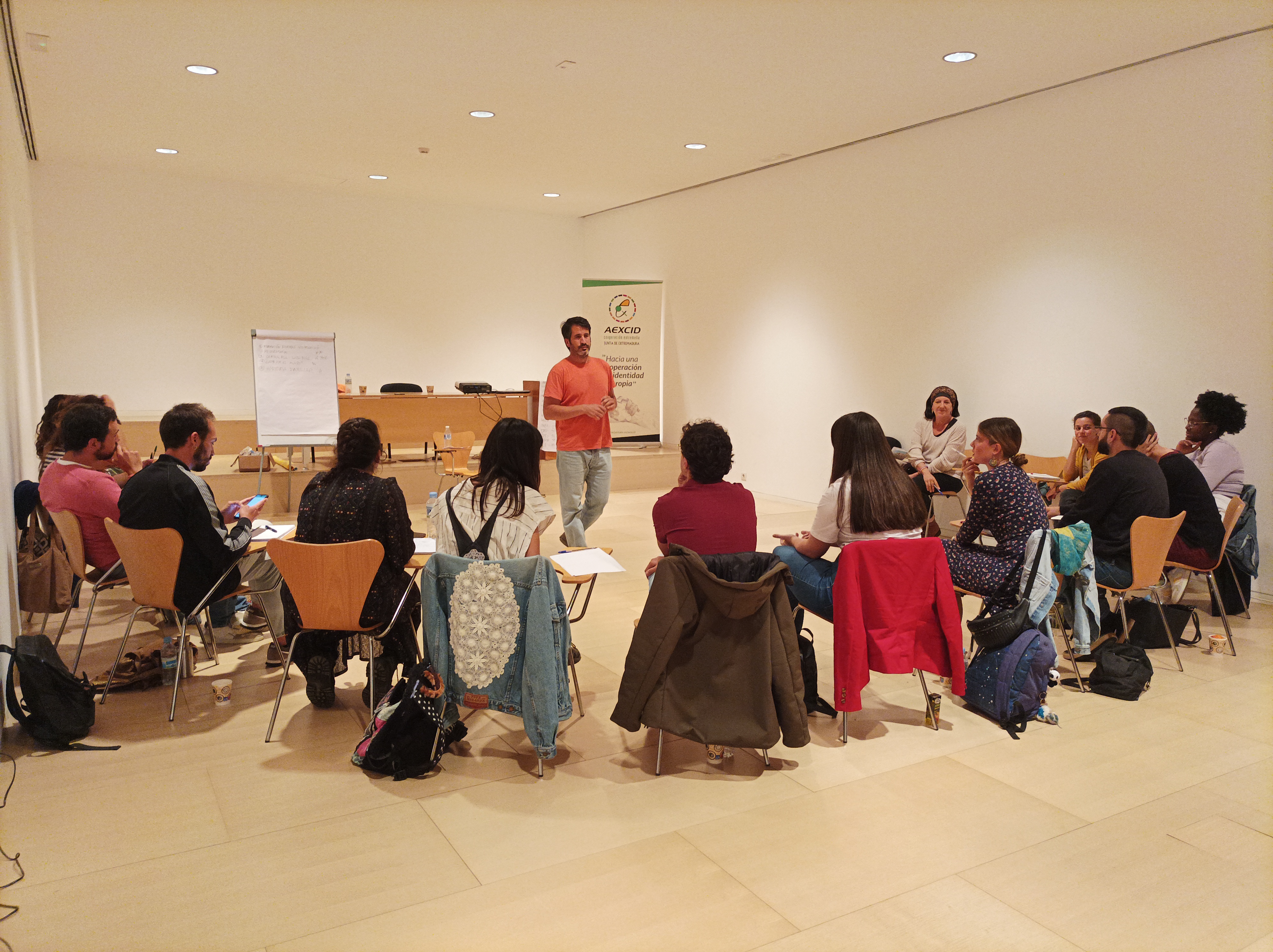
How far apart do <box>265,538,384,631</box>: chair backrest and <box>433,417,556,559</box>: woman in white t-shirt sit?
0.96 ft

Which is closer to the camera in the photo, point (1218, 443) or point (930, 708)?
point (930, 708)

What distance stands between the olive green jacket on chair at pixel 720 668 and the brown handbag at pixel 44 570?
9.36ft

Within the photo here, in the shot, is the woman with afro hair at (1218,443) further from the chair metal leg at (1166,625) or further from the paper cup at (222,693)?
the paper cup at (222,693)

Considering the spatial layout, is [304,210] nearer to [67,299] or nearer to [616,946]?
[67,299]

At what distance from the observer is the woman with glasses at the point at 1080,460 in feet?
16.7

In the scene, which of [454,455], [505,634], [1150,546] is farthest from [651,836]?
[454,455]

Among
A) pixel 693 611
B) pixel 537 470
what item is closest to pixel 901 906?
pixel 693 611

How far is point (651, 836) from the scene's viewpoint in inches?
107

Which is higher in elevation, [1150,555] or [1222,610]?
[1150,555]

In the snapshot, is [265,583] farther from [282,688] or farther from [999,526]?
[999,526]

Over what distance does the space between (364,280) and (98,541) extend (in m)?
8.01

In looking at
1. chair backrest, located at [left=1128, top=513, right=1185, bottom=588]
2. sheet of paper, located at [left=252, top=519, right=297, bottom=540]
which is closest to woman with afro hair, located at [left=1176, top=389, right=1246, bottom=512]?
chair backrest, located at [left=1128, top=513, right=1185, bottom=588]

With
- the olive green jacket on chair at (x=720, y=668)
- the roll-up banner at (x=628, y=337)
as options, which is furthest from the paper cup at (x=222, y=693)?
the roll-up banner at (x=628, y=337)

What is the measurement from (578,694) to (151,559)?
1.84 metres
